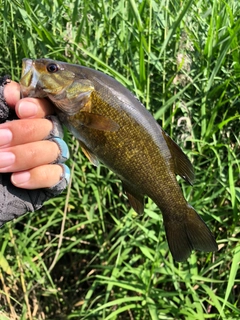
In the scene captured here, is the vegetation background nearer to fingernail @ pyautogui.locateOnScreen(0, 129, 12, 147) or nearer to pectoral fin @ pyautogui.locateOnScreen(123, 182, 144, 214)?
pectoral fin @ pyautogui.locateOnScreen(123, 182, 144, 214)

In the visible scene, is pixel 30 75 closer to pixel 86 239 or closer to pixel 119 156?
pixel 119 156

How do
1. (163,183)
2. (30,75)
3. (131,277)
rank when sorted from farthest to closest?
(131,277)
(163,183)
(30,75)

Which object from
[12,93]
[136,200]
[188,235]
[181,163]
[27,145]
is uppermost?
[12,93]

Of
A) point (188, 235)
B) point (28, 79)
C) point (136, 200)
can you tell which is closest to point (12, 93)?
point (28, 79)

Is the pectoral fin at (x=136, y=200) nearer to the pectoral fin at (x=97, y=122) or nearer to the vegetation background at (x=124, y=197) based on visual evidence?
the pectoral fin at (x=97, y=122)

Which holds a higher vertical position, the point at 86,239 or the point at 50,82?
the point at 50,82

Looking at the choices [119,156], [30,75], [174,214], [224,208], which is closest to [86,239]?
[224,208]

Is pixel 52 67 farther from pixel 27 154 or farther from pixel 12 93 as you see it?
pixel 27 154
